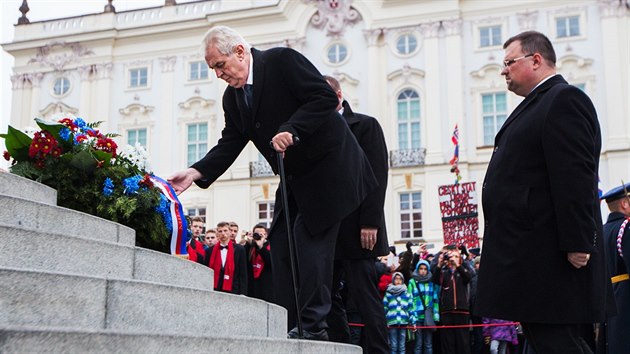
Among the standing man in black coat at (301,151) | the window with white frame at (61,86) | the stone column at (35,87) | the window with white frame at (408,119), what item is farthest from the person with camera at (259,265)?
the stone column at (35,87)

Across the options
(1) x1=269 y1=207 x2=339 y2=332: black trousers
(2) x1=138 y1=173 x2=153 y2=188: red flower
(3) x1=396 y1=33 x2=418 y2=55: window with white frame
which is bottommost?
(1) x1=269 y1=207 x2=339 y2=332: black trousers

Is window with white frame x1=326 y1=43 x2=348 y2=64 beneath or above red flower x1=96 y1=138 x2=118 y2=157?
above

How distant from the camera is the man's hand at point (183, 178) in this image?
4.84 metres

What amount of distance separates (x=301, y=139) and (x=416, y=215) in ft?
78.4

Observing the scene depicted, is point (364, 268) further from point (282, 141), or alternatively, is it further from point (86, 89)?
point (86, 89)

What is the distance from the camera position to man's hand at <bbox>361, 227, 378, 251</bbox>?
17.4ft

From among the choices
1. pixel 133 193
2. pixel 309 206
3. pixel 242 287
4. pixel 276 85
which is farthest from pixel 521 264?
pixel 242 287

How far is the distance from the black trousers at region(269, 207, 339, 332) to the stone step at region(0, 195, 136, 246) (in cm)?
118

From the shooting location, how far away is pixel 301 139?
4453 mm

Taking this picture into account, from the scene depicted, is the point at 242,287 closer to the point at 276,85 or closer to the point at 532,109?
the point at 276,85

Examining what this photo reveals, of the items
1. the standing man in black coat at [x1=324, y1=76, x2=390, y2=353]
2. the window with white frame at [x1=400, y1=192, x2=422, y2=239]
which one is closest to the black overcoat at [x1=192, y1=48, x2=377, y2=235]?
the standing man in black coat at [x1=324, y1=76, x2=390, y2=353]

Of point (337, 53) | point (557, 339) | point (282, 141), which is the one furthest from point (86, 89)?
point (557, 339)

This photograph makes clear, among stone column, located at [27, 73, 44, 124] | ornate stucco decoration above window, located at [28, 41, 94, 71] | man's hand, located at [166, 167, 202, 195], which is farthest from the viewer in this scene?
stone column, located at [27, 73, 44, 124]

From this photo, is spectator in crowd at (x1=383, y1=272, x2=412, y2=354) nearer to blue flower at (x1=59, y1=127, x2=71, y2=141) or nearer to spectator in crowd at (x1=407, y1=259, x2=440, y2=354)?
spectator in crowd at (x1=407, y1=259, x2=440, y2=354)
